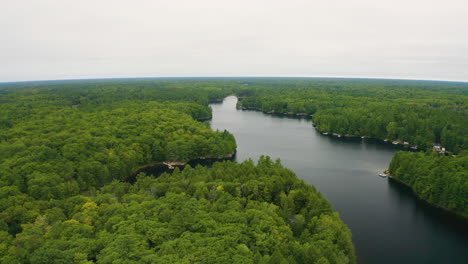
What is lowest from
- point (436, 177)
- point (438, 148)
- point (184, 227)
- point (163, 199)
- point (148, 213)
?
point (438, 148)

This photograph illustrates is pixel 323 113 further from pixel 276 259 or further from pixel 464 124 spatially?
pixel 276 259

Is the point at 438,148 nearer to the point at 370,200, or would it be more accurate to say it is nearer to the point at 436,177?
the point at 436,177

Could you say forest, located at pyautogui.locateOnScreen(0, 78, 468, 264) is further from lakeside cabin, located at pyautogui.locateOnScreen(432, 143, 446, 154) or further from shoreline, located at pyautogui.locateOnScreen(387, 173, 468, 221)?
lakeside cabin, located at pyautogui.locateOnScreen(432, 143, 446, 154)

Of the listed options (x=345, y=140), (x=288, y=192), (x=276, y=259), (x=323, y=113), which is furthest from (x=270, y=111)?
(x=276, y=259)

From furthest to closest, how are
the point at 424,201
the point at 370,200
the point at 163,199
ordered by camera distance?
the point at 370,200
the point at 424,201
the point at 163,199

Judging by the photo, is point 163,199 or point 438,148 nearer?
point 163,199

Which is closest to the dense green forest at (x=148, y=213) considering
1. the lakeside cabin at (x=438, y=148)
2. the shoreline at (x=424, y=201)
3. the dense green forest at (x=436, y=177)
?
the dense green forest at (x=436, y=177)

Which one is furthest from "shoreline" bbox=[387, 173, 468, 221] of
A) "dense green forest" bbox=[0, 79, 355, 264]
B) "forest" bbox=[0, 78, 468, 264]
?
"dense green forest" bbox=[0, 79, 355, 264]

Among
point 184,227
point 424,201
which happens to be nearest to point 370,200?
point 424,201
